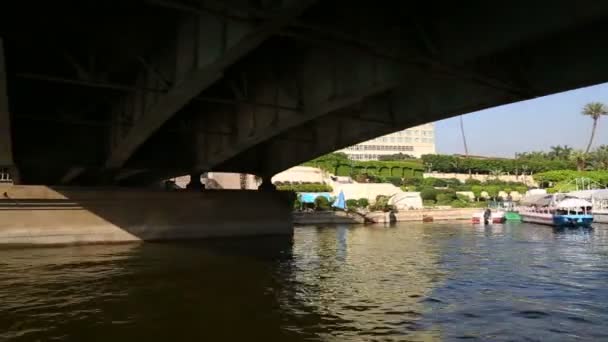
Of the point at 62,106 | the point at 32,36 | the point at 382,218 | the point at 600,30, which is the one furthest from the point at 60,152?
the point at 382,218

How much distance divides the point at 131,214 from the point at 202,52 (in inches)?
919

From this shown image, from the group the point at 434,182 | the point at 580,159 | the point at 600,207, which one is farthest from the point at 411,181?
the point at 580,159

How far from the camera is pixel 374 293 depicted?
16.0m

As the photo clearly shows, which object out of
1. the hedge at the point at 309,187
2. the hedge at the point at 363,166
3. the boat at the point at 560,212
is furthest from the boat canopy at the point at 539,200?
the hedge at the point at 363,166

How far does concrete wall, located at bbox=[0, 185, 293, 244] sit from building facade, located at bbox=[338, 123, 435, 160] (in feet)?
432

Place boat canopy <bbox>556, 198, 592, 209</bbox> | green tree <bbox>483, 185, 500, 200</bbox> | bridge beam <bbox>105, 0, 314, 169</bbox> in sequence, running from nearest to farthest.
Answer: bridge beam <bbox>105, 0, 314, 169</bbox> < boat canopy <bbox>556, 198, 592, 209</bbox> < green tree <bbox>483, 185, 500, 200</bbox>

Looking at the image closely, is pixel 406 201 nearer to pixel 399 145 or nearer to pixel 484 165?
pixel 484 165

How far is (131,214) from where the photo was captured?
3309 centimetres

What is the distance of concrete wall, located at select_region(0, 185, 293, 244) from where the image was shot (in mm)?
29906

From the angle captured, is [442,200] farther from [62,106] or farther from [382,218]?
[62,106]

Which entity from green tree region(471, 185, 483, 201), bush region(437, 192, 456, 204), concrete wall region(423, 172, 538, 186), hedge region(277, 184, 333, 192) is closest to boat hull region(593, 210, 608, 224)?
bush region(437, 192, 456, 204)

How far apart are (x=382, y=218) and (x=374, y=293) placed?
5040 cm

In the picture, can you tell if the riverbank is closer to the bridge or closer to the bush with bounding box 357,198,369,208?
the bush with bounding box 357,198,369,208

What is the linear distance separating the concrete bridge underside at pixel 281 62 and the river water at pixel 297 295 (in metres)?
5.17
